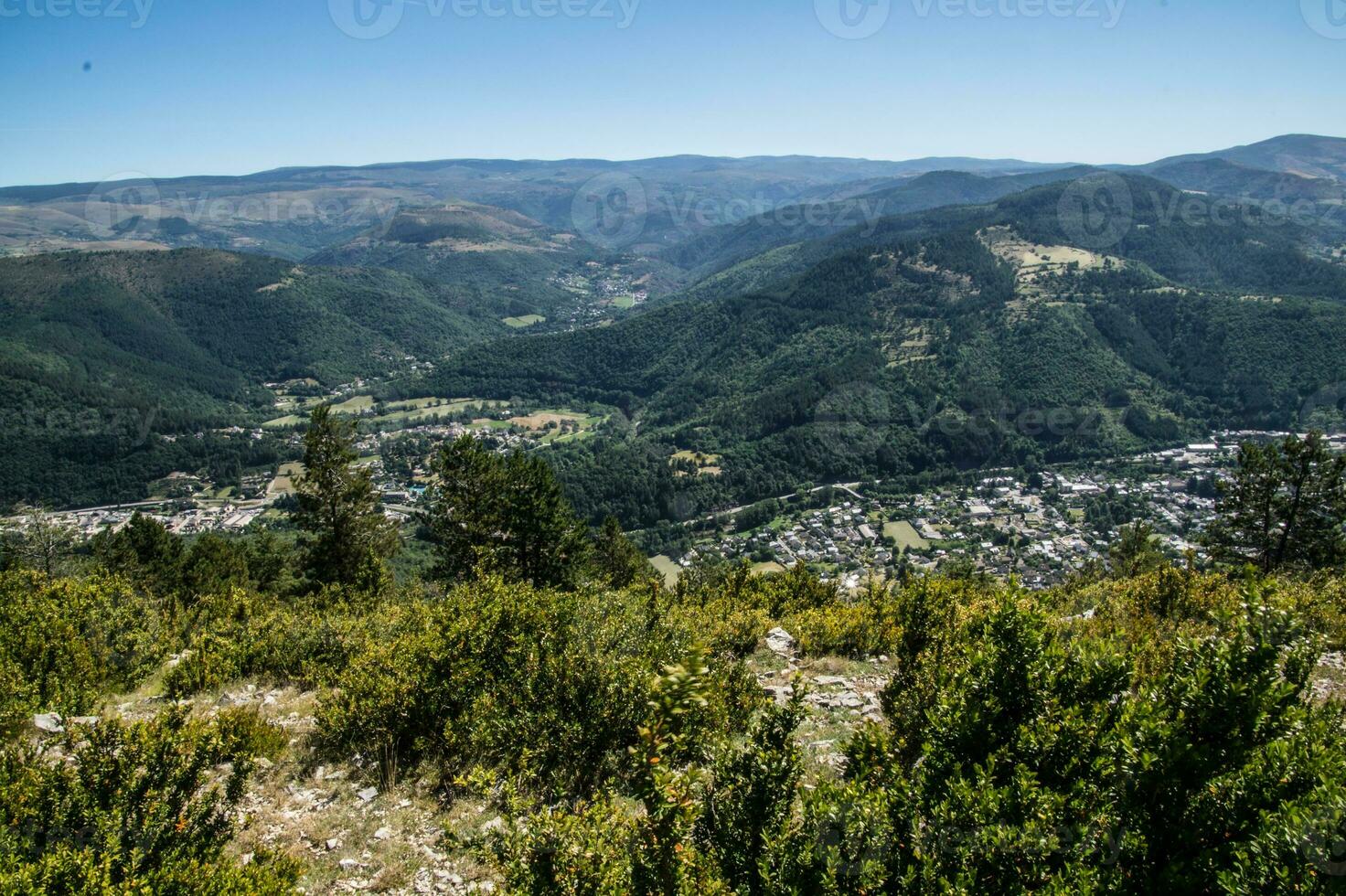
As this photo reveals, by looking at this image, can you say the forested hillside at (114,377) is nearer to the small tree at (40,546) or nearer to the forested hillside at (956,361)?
the forested hillside at (956,361)

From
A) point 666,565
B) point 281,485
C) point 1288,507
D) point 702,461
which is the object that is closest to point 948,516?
point 666,565

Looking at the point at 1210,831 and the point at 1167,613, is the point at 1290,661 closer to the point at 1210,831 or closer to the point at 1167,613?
the point at 1210,831

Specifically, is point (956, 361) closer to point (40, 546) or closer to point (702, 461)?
point (702, 461)

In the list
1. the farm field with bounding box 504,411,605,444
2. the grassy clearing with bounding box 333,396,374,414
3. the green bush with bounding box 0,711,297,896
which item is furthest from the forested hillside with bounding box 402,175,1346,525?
the green bush with bounding box 0,711,297,896

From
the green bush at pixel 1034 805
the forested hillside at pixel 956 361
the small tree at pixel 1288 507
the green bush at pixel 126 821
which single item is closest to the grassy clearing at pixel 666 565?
the forested hillside at pixel 956 361

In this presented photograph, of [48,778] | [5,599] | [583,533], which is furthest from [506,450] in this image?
[48,778]

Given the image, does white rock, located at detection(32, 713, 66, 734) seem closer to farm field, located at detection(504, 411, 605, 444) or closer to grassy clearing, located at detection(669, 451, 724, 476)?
grassy clearing, located at detection(669, 451, 724, 476)
